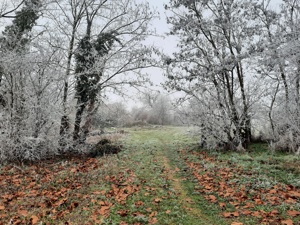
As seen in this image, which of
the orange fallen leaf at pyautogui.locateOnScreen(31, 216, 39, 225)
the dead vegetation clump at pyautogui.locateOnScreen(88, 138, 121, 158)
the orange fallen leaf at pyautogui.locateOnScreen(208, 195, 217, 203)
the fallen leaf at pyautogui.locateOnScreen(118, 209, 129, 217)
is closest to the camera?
the orange fallen leaf at pyautogui.locateOnScreen(31, 216, 39, 225)

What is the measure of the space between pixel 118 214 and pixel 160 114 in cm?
5321

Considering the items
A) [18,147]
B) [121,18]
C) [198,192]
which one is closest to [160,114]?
[121,18]

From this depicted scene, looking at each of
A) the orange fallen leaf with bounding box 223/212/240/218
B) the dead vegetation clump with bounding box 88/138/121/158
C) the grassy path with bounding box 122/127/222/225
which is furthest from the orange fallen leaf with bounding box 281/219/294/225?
the dead vegetation clump with bounding box 88/138/121/158

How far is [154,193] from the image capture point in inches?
307

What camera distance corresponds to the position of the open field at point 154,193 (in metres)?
6.16

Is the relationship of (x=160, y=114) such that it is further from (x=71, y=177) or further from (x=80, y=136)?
(x=71, y=177)

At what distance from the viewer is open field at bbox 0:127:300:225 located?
616cm

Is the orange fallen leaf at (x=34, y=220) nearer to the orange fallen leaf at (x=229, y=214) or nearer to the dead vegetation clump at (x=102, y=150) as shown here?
the orange fallen leaf at (x=229, y=214)

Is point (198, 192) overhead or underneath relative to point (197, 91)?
underneath

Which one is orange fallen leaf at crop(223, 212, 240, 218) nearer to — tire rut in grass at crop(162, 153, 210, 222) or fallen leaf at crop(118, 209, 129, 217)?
tire rut in grass at crop(162, 153, 210, 222)

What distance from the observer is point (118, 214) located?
626 cm

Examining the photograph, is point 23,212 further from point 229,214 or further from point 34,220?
point 229,214

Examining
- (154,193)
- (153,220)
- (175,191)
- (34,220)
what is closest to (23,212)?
(34,220)

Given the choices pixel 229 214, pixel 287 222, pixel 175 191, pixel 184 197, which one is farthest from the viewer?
pixel 175 191
